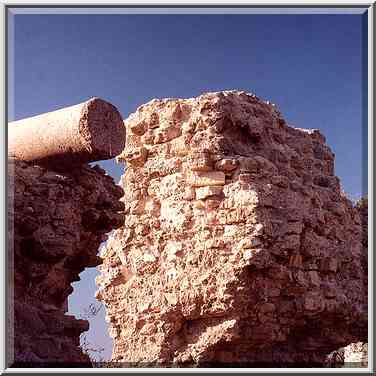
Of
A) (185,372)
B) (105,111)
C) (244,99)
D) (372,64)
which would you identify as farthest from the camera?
(244,99)

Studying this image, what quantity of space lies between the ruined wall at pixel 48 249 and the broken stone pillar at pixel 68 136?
147 millimetres

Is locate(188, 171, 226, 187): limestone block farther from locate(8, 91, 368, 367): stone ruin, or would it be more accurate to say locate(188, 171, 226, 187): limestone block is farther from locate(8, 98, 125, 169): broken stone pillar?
locate(8, 98, 125, 169): broken stone pillar

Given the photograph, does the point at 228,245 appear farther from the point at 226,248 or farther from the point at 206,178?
the point at 206,178

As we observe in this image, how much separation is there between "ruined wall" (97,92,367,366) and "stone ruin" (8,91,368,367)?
2 centimetres

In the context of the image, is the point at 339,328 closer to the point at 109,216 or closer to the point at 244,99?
the point at 244,99

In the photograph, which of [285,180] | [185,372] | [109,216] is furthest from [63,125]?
[285,180]

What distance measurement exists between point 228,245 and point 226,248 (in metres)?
0.05

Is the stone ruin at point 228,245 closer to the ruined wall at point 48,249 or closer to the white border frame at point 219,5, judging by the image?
the ruined wall at point 48,249

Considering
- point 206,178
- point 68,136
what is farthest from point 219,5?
point 206,178

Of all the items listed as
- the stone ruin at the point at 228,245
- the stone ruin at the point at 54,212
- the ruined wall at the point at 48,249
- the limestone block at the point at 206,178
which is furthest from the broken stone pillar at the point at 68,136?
the limestone block at the point at 206,178

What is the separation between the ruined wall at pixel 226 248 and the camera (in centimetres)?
945

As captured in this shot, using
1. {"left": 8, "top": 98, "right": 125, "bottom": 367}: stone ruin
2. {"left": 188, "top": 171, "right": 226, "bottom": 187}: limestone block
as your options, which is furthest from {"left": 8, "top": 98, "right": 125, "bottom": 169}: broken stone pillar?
{"left": 188, "top": 171, "right": 226, "bottom": 187}: limestone block

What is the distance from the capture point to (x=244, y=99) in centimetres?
1041

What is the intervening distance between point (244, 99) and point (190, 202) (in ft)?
5.61
